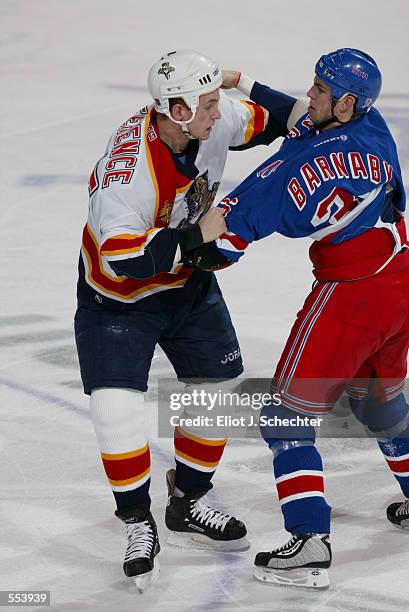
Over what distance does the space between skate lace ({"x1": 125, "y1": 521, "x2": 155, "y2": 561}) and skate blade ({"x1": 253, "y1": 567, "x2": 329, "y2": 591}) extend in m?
0.30

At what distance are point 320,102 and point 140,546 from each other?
4.01 ft

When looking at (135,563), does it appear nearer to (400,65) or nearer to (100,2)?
(400,65)

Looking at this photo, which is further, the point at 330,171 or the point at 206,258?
the point at 206,258

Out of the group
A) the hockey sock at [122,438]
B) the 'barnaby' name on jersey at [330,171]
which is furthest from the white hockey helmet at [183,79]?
the hockey sock at [122,438]

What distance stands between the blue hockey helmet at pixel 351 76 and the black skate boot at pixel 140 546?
3.91 feet

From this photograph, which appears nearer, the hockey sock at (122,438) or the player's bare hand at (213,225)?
the player's bare hand at (213,225)

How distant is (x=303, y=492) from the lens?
2900 mm

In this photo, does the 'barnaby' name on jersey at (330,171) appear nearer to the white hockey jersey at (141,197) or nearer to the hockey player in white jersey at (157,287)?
the hockey player in white jersey at (157,287)

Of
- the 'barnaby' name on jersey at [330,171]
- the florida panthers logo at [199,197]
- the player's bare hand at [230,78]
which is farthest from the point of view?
the player's bare hand at [230,78]

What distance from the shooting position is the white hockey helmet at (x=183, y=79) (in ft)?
9.34

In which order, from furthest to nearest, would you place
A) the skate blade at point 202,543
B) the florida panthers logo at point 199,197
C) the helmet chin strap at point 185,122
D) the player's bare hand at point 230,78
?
the player's bare hand at point 230,78 → the skate blade at point 202,543 → the florida panthers logo at point 199,197 → the helmet chin strap at point 185,122

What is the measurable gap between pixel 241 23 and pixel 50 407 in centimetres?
596

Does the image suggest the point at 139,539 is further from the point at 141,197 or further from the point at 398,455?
the point at 141,197

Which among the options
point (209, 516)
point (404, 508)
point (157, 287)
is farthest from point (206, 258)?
point (404, 508)
